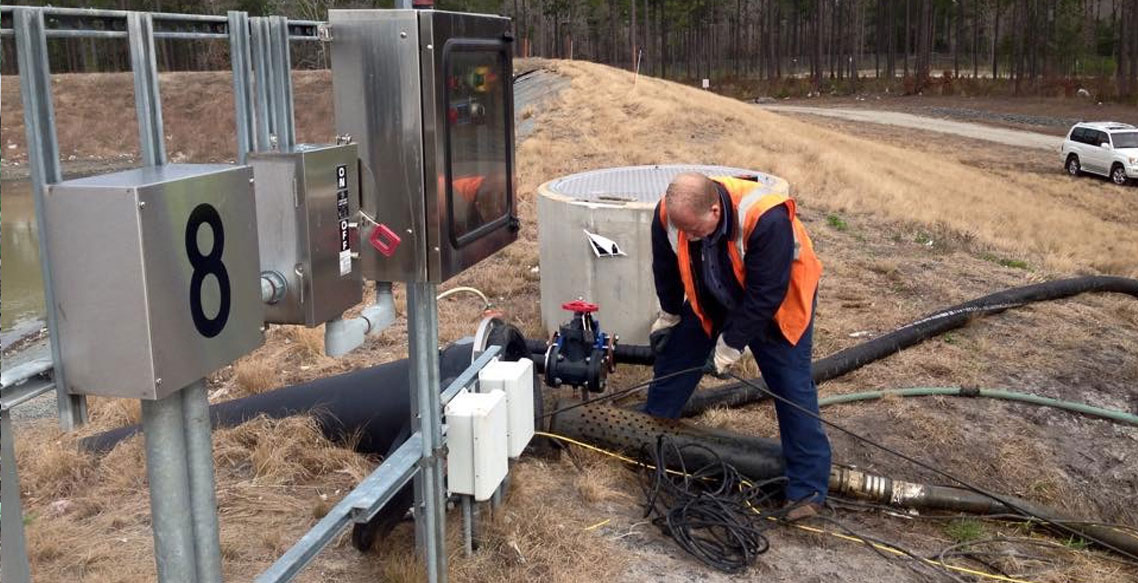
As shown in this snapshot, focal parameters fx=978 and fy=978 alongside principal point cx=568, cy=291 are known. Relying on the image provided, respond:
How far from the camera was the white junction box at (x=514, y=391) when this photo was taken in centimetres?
389

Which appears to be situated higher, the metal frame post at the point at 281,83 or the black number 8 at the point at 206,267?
the metal frame post at the point at 281,83

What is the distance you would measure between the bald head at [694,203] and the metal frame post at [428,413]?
1.45 meters

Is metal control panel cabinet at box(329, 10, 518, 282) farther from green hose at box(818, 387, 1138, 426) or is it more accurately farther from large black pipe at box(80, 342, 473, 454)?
green hose at box(818, 387, 1138, 426)

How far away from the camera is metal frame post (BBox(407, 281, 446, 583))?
10.6 ft

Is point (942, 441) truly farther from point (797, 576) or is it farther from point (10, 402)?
point (10, 402)

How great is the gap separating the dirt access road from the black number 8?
108ft

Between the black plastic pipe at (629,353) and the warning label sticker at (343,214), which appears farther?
the black plastic pipe at (629,353)

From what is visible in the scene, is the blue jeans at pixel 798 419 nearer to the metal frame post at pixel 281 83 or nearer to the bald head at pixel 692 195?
the bald head at pixel 692 195

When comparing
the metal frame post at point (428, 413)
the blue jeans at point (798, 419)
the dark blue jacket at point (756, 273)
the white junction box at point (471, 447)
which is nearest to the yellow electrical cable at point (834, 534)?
the blue jeans at point (798, 419)

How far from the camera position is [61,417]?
6.24 ft

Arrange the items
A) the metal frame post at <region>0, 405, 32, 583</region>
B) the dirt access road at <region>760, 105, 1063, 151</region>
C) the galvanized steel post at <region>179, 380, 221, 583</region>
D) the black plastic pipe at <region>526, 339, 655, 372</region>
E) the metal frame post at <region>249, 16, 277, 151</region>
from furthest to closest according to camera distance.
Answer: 1. the dirt access road at <region>760, 105, 1063, 151</region>
2. the black plastic pipe at <region>526, 339, 655, 372</region>
3. the metal frame post at <region>249, 16, 277, 151</region>
4. the galvanized steel post at <region>179, 380, 221, 583</region>
5. the metal frame post at <region>0, 405, 32, 583</region>

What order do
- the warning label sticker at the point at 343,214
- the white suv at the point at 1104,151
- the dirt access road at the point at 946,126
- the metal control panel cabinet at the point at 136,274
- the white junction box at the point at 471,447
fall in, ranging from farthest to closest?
the dirt access road at the point at 946,126
the white suv at the point at 1104,151
the white junction box at the point at 471,447
the warning label sticker at the point at 343,214
the metal control panel cabinet at the point at 136,274

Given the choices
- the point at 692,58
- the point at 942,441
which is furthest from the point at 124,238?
the point at 692,58

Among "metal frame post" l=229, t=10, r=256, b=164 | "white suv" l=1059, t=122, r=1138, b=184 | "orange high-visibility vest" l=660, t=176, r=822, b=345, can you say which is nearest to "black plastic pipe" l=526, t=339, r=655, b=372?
"orange high-visibility vest" l=660, t=176, r=822, b=345
